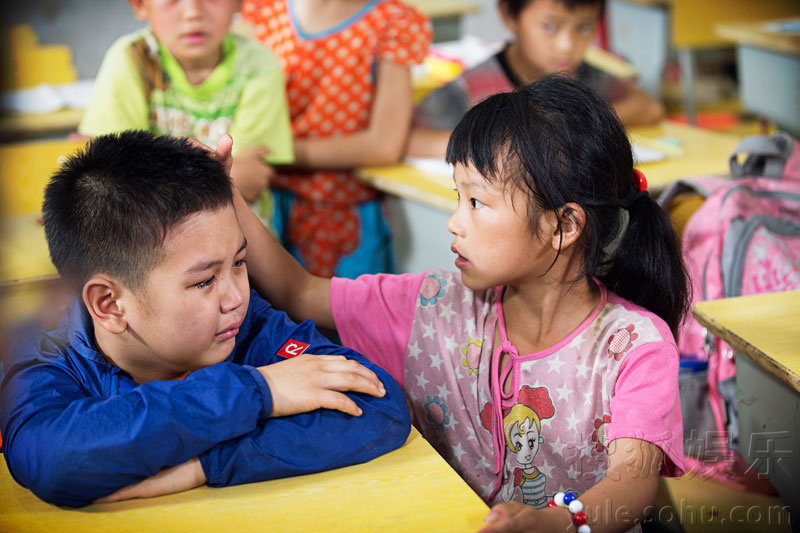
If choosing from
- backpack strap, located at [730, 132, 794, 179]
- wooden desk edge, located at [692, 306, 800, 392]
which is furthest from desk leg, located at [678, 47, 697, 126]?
wooden desk edge, located at [692, 306, 800, 392]

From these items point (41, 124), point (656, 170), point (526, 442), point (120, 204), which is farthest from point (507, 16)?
point (120, 204)

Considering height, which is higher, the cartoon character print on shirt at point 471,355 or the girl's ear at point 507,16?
the girl's ear at point 507,16

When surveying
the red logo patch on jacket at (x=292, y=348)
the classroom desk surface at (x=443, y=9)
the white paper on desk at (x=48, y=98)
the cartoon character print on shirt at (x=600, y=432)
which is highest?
the classroom desk surface at (x=443, y=9)

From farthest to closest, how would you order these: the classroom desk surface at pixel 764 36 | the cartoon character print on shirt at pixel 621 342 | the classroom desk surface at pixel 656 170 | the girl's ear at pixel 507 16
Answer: the classroom desk surface at pixel 764 36
the girl's ear at pixel 507 16
the classroom desk surface at pixel 656 170
the cartoon character print on shirt at pixel 621 342

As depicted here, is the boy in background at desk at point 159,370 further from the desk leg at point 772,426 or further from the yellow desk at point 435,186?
the yellow desk at point 435,186

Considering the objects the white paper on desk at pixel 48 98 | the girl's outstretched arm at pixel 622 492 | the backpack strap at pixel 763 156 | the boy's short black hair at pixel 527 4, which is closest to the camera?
the girl's outstretched arm at pixel 622 492

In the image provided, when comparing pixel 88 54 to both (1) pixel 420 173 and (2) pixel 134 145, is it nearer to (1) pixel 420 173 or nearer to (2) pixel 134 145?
(1) pixel 420 173

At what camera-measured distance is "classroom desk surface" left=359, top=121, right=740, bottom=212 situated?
2154 millimetres

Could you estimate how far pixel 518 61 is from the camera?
2617 millimetres

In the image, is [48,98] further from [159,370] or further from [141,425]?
[141,425]

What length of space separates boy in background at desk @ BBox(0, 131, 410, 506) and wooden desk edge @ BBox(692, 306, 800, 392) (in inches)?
21.1

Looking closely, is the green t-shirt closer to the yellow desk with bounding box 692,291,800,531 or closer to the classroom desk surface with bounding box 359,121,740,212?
the classroom desk surface with bounding box 359,121,740,212

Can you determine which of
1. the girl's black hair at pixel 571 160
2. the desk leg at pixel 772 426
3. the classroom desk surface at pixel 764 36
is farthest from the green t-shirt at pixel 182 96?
the classroom desk surface at pixel 764 36

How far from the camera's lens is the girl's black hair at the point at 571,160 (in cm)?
122
